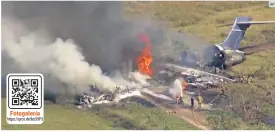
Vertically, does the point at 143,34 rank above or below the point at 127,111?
above

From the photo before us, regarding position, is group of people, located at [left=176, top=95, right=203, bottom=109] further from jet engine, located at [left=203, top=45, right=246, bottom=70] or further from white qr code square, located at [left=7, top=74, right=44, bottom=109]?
white qr code square, located at [left=7, top=74, right=44, bottom=109]

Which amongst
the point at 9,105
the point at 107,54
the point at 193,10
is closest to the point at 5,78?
the point at 9,105

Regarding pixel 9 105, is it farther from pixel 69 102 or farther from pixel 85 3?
pixel 85 3

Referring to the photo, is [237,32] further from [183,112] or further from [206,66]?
[183,112]

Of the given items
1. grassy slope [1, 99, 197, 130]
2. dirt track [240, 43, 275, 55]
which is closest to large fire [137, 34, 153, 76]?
grassy slope [1, 99, 197, 130]

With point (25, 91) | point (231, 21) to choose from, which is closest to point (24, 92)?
point (25, 91)
